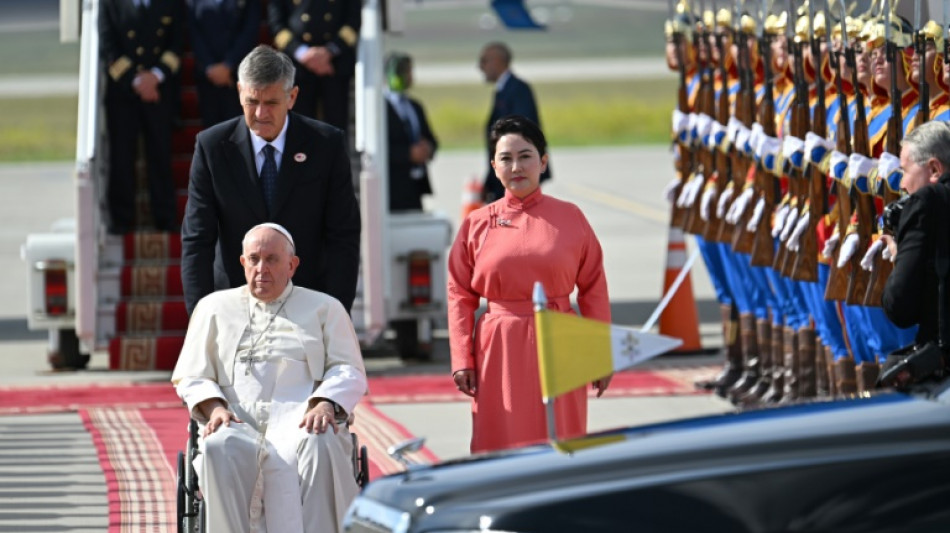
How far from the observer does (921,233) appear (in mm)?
6594

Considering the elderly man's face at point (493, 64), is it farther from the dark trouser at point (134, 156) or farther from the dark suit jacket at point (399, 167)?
the dark trouser at point (134, 156)

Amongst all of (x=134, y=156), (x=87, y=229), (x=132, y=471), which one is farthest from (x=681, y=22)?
(x=132, y=471)

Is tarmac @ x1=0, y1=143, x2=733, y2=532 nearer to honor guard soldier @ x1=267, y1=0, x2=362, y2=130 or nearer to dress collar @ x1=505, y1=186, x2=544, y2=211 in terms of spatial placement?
honor guard soldier @ x1=267, y1=0, x2=362, y2=130

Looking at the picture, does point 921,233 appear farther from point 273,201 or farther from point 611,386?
point 611,386

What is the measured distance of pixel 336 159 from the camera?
7273 mm

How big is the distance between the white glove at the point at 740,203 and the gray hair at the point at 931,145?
11.3 feet

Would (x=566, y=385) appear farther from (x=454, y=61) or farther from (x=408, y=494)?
(x=454, y=61)

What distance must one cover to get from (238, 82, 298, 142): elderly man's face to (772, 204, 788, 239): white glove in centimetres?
338

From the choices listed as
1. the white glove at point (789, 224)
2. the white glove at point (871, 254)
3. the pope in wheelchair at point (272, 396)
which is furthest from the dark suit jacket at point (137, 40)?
the pope in wheelchair at point (272, 396)

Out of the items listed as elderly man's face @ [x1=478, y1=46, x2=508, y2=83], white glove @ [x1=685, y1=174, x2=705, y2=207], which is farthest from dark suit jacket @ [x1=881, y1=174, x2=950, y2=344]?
elderly man's face @ [x1=478, y1=46, x2=508, y2=83]

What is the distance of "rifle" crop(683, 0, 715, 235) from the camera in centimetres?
1116

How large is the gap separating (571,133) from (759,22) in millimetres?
35796

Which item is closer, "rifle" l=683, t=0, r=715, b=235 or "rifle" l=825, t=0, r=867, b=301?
"rifle" l=825, t=0, r=867, b=301

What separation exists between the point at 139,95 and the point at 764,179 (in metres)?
4.21
